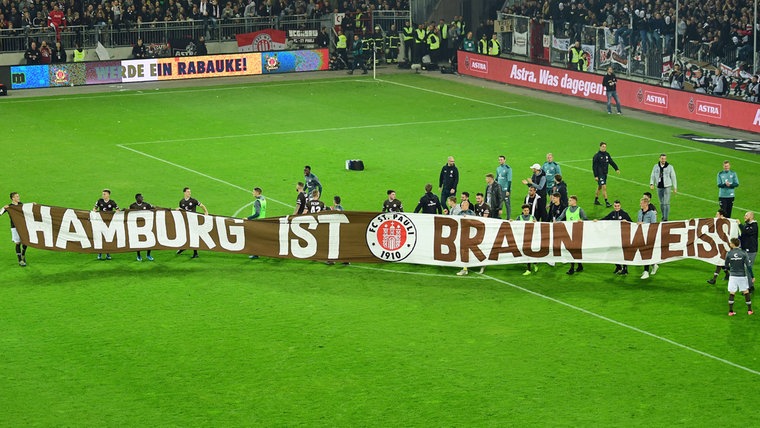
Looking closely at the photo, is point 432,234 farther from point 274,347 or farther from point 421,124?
point 421,124

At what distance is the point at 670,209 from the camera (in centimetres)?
3195

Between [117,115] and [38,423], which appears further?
[117,115]

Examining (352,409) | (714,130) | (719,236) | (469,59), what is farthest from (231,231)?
(469,59)

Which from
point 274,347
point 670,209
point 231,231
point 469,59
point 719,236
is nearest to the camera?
point 274,347

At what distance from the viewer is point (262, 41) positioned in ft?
200

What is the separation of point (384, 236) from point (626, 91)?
25.5m

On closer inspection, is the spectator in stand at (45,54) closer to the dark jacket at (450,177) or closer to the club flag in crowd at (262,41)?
the club flag in crowd at (262,41)

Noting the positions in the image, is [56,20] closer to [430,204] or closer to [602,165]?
[602,165]

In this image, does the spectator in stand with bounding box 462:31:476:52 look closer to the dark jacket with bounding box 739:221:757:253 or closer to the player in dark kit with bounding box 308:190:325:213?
the player in dark kit with bounding box 308:190:325:213

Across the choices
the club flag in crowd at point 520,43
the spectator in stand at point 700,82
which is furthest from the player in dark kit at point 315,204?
the club flag in crowd at point 520,43

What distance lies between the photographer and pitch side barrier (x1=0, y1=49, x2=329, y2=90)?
176ft

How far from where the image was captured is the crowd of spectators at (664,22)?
163ft

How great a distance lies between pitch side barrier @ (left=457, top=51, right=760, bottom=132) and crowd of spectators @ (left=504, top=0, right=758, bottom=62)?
9.63ft

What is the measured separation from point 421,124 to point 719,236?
71.8ft
